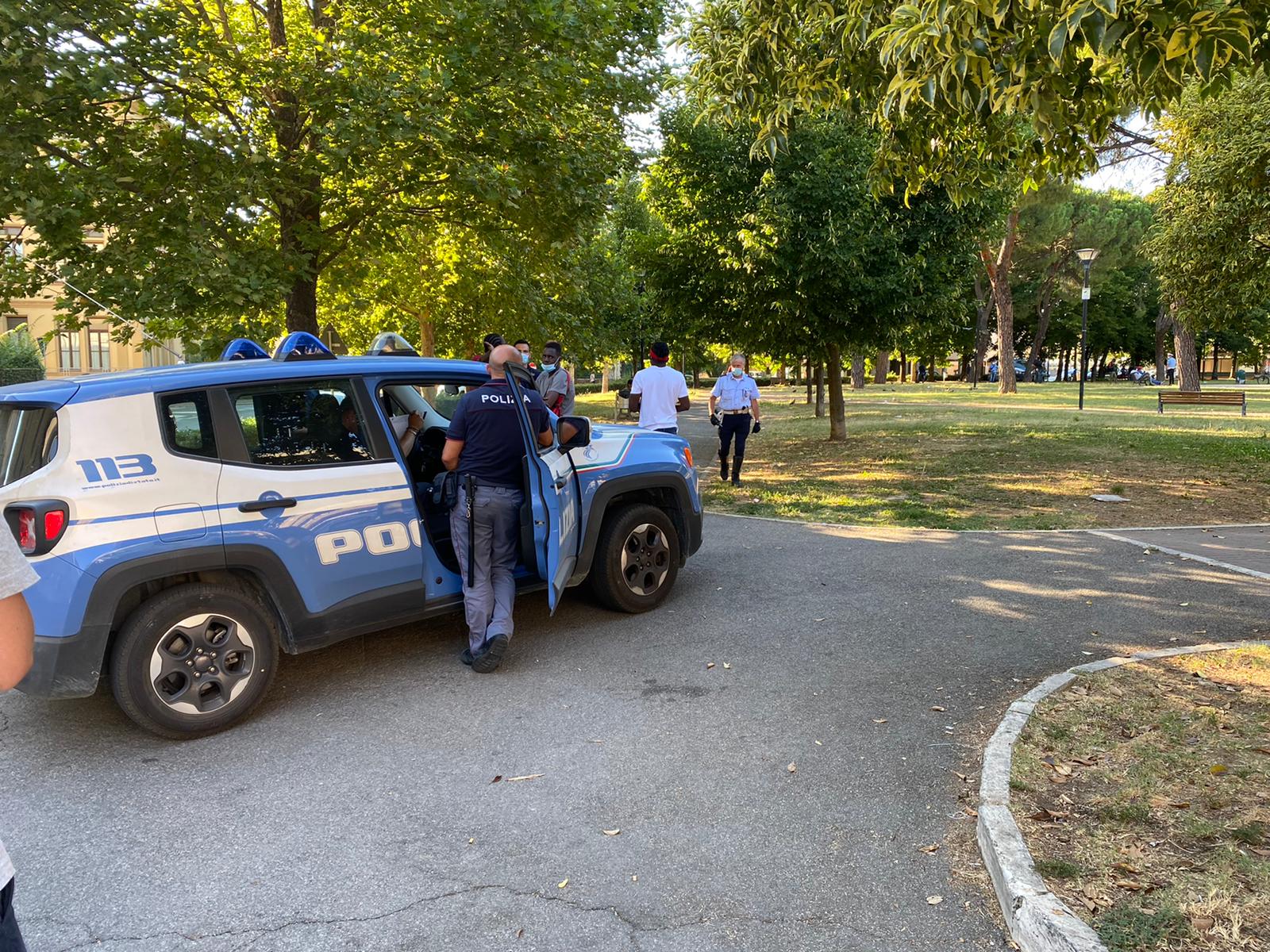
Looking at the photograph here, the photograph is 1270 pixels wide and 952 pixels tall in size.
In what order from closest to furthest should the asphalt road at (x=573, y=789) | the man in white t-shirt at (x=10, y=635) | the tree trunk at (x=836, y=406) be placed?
the man in white t-shirt at (x=10, y=635)
the asphalt road at (x=573, y=789)
the tree trunk at (x=836, y=406)

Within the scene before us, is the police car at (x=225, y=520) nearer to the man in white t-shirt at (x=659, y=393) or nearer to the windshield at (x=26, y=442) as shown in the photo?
the windshield at (x=26, y=442)

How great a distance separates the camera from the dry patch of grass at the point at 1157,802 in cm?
285

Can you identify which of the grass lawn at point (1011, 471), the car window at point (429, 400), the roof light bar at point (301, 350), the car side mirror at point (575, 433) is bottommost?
the grass lawn at point (1011, 471)

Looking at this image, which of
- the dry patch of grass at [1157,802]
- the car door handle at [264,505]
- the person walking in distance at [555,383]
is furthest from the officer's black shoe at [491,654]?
the person walking in distance at [555,383]

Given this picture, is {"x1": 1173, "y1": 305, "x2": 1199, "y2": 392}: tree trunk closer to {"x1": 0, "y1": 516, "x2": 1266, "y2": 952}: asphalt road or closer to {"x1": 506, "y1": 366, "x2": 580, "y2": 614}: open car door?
{"x1": 0, "y1": 516, "x2": 1266, "y2": 952}: asphalt road

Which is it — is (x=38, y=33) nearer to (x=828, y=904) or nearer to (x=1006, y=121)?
(x=1006, y=121)

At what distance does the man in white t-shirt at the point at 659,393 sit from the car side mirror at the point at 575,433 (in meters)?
5.19

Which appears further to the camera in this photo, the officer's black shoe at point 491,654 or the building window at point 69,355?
the building window at point 69,355

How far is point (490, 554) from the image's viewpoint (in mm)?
5246

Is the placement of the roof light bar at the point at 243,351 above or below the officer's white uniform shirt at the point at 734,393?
above

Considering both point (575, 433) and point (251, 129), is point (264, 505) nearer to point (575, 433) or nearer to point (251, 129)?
point (575, 433)

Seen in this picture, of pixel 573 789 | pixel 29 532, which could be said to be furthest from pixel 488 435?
pixel 29 532

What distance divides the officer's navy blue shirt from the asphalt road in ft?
3.96

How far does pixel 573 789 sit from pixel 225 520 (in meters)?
2.12
